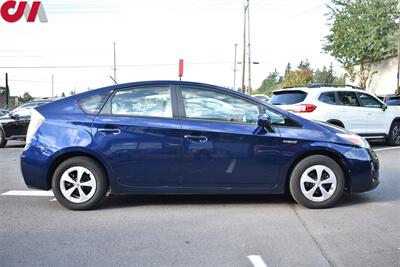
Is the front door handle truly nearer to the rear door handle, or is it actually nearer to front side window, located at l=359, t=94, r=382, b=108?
the rear door handle

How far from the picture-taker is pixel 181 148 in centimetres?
568

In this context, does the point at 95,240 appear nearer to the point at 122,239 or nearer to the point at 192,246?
the point at 122,239

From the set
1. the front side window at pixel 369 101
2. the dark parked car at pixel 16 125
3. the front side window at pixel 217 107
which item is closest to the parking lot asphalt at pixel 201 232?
A: the front side window at pixel 217 107

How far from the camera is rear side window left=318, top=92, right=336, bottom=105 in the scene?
11.5 metres

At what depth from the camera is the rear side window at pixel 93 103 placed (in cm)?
584

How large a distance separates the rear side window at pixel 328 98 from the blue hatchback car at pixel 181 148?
5.73m

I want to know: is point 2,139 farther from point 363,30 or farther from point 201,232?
point 363,30

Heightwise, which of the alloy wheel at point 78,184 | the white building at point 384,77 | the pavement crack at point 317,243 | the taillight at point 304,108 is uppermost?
the white building at point 384,77

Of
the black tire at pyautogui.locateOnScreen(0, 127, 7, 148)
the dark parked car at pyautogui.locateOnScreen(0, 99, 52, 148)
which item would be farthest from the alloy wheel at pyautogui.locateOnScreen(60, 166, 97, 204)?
the black tire at pyautogui.locateOnScreen(0, 127, 7, 148)

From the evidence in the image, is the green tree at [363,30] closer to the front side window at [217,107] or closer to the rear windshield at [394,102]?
the rear windshield at [394,102]

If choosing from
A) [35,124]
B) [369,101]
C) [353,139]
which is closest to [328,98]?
[369,101]
